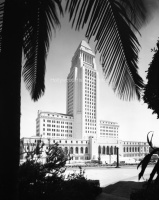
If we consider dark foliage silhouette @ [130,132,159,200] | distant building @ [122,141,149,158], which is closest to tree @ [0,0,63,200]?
dark foliage silhouette @ [130,132,159,200]

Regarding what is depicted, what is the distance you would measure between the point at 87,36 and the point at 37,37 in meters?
1.46

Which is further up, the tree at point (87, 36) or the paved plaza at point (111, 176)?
the tree at point (87, 36)

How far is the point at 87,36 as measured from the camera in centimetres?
284

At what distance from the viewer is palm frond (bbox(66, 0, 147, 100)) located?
2865mm

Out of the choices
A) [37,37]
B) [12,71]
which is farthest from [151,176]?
[37,37]

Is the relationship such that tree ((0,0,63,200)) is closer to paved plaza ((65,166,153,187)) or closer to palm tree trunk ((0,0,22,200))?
Result: palm tree trunk ((0,0,22,200))

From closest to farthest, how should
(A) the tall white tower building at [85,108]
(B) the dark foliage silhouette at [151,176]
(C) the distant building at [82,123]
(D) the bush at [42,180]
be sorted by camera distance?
(B) the dark foliage silhouette at [151,176]
(D) the bush at [42,180]
(C) the distant building at [82,123]
(A) the tall white tower building at [85,108]

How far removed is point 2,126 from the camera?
2.70 m

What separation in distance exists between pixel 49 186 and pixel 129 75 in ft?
13.6

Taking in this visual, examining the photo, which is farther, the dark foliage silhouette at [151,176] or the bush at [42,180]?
the bush at [42,180]

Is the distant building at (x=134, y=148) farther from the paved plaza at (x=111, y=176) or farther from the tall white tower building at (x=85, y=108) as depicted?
the paved plaza at (x=111, y=176)

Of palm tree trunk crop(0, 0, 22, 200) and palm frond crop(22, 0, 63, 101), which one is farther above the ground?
palm frond crop(22, 0, 63, 101)

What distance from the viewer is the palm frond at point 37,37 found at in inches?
121

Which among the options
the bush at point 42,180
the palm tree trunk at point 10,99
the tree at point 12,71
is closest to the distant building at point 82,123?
the bush at point 42,180
